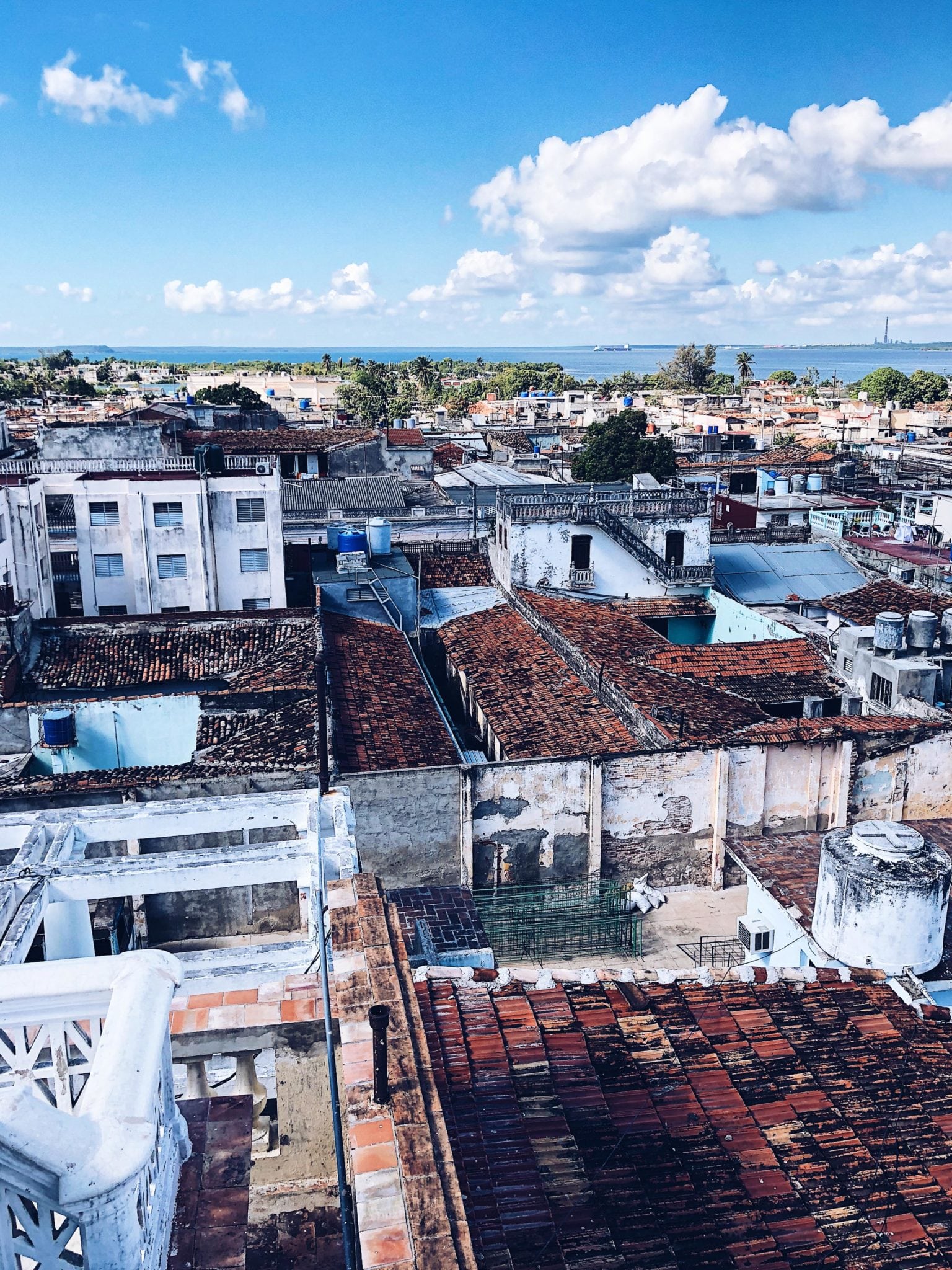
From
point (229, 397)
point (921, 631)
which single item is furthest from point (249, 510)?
point (229, 397)

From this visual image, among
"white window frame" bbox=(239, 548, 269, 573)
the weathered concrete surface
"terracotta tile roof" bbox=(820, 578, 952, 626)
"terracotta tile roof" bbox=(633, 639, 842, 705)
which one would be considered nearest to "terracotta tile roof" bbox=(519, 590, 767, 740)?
"terracotta tile roof" bbox=(633, 639, 842, 705)

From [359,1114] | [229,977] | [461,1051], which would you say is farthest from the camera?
[461,1051]

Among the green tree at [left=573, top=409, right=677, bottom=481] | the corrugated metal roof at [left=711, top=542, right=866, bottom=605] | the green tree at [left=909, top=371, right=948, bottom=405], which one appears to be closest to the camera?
the corrugated metal roof at [left=711, top=542, right=866, bottom=605]

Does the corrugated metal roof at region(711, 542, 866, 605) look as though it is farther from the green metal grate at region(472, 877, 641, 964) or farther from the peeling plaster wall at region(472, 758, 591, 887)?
the green metal grate at region(472, 877, 641, 964)

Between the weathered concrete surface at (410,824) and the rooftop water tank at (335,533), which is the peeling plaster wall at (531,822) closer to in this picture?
the weathered concrete surface at (410,824)

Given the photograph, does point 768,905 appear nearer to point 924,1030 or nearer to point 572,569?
point 924,1030

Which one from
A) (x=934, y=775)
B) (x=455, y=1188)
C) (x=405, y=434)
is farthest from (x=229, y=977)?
(x=405, y=434)
